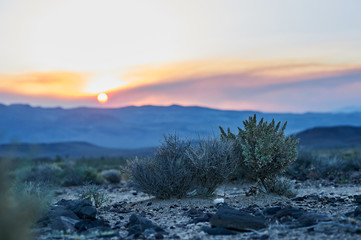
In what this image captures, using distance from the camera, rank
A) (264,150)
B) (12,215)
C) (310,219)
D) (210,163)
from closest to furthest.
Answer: (12,215)
(310,219)
(210,163)
(264,150)

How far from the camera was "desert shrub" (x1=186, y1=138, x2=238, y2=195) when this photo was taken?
1068 cm

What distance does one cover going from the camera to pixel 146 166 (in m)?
10.9

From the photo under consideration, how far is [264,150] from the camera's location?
36.1 ft

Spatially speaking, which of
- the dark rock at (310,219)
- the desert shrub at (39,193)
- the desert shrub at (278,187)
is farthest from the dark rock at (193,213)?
the desert shrub at (278,187)

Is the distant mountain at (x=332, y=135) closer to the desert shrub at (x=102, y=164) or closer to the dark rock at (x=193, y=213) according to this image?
the desert shrub at (x=102, y=164)

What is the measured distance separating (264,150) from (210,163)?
1.44 m

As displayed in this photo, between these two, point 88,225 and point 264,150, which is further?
point 264,150

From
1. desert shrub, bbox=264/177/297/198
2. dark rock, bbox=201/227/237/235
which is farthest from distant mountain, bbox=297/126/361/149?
dark rock, bbox=201/227/237/235

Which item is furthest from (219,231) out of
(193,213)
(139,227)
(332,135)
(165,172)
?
(332,135)

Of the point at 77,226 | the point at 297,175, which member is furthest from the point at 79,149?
the point at 77,226

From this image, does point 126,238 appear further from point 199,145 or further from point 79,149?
point 79,149

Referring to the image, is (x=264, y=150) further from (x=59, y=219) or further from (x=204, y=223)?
(x=59, y=219)

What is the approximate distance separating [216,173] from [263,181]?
1.47 metres

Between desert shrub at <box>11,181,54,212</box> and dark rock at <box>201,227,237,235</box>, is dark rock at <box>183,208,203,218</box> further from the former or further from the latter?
desert shrub at <box>11,181,54,212</box>
